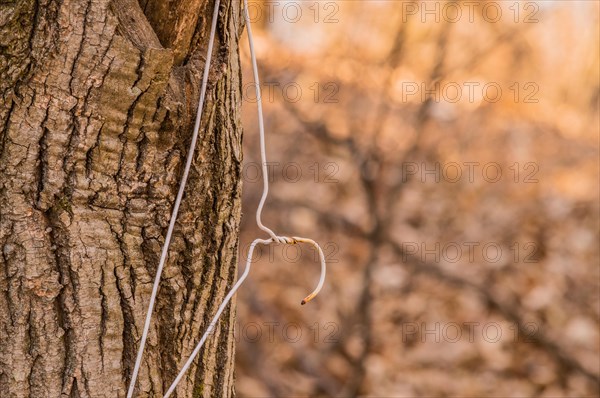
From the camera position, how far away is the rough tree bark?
34.3 inches

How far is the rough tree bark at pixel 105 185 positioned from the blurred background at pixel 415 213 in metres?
2.26

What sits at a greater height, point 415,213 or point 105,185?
point 105,185

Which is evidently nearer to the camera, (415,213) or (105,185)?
(105,185)

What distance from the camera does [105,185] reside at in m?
0.92

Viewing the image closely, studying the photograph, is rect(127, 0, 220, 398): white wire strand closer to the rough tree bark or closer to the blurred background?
the rough tree bark

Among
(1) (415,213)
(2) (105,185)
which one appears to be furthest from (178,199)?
(1) (415,213)

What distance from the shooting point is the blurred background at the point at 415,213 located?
3.62 m

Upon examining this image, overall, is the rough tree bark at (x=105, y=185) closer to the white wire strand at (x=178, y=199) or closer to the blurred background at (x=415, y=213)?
the white wire strand at (x=178, y=199)

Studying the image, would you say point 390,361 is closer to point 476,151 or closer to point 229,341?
point 476,151

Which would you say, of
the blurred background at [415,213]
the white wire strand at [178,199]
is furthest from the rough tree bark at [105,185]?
the blurred background at [415,213]

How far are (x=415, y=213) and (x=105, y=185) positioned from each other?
5.10m

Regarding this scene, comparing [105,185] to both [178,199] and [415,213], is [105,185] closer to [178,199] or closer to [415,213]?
[178,199]

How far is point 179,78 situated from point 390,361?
3.90 metres

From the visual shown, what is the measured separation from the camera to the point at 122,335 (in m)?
0.97
